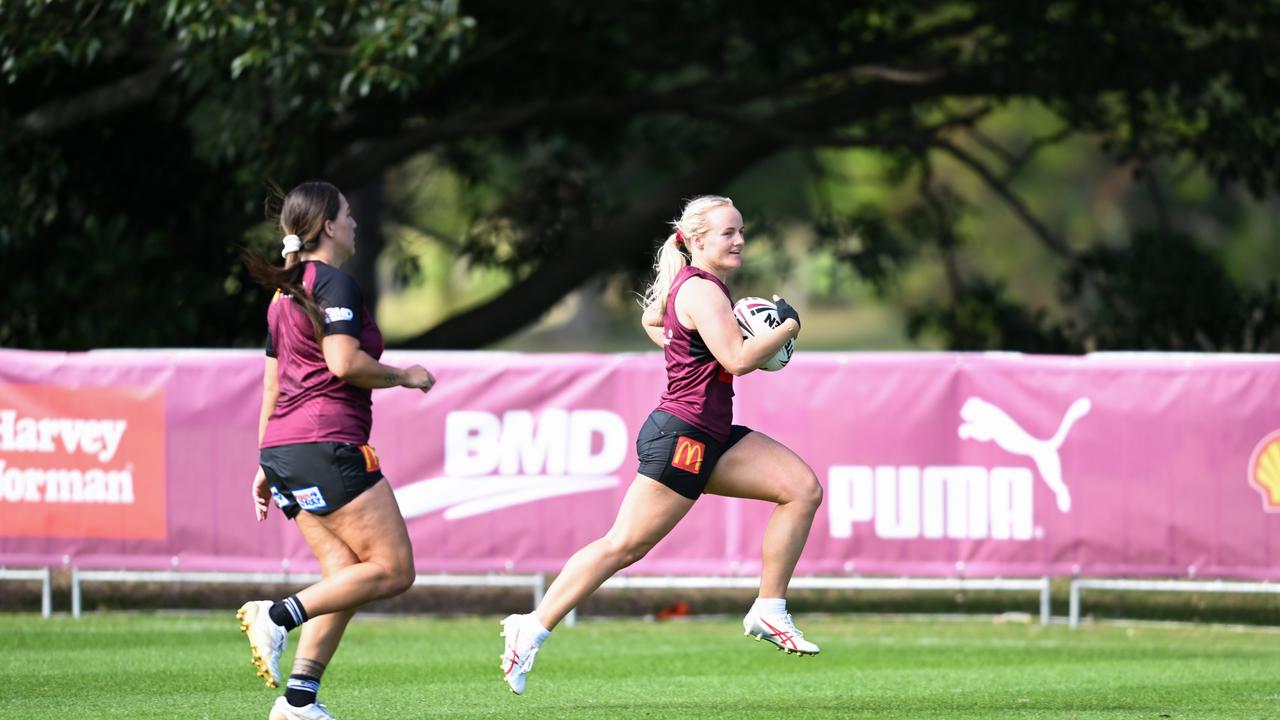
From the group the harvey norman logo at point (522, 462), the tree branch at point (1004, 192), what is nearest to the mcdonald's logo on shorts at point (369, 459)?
the harvey norman logo at point (522, 462)

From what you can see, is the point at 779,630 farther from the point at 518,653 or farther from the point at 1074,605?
the point at 1074,605

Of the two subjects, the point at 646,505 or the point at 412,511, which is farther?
the point at 412,511

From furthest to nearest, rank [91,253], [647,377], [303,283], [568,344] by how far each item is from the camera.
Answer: [568,344], [91,253], [647,377], [303,283]

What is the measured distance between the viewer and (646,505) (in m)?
6.71

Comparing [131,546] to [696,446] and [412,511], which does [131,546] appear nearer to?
[412,511]

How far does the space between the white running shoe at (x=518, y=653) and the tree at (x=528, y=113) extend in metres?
6.44

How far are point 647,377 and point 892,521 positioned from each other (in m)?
1.76

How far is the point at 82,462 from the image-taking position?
1102cm

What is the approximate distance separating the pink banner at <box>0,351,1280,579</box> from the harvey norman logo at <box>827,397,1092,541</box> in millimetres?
13

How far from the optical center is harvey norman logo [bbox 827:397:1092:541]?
1075cm

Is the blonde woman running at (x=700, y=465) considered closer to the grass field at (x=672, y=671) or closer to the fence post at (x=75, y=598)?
the grass field at (x=672, y=671)

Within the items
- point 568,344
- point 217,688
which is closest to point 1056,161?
point 568,344

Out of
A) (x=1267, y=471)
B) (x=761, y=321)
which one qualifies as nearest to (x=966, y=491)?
(x=1267, y=471)

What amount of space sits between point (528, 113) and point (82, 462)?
752 centimetres
